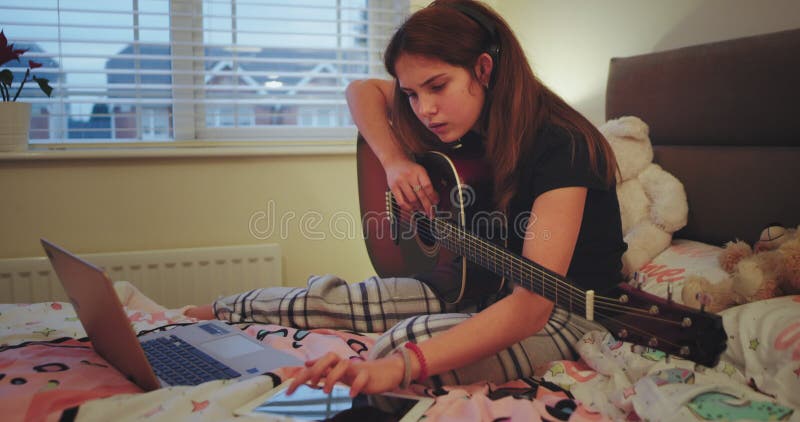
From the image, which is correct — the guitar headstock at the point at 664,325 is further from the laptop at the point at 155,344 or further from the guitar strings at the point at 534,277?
the laptop at the point at 155,344

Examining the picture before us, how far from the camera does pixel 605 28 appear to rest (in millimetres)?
2062

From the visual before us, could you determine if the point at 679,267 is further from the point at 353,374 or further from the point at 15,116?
the point at 15,116

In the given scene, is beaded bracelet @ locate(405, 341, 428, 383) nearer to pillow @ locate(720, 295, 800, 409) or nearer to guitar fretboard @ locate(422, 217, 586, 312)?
guitar fretboard @ locate(422, 217, 586, 312)

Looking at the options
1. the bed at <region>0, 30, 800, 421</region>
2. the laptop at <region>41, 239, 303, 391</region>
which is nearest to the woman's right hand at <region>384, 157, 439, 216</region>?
the bed at <region>0, 30, 800, 421</region>

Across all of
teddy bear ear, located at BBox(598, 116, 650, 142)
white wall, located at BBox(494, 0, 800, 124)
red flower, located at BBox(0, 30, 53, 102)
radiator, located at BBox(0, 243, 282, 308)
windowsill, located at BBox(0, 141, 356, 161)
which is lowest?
radiator, located at BBox(0, 243, 282, 308)

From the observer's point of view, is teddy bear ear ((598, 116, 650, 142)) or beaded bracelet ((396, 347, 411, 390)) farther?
teddy bear ear ((598, 116, 650, 142))

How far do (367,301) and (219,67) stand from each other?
1.35m

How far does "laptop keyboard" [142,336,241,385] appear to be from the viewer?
40.6 inches

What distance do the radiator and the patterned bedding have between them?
86 centimetres

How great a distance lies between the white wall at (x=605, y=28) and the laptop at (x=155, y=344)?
1342 mm

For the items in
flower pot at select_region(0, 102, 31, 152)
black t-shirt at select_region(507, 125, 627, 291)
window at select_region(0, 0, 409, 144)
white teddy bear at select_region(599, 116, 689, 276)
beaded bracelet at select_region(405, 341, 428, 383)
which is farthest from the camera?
window at select_region(0, 0, 409, 144)

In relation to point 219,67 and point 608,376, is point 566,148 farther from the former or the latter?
point 219,67

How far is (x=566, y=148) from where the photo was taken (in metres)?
1.09

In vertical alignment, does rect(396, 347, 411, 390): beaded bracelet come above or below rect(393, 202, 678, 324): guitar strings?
below
